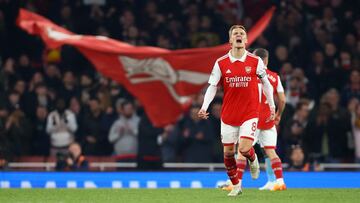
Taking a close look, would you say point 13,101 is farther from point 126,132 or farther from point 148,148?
point 148,148

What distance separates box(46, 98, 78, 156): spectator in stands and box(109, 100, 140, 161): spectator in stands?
2.42 ft

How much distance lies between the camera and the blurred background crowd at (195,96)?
20.0 meters

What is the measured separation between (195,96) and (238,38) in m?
6.84

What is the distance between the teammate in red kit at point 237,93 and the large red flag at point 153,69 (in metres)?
6.06

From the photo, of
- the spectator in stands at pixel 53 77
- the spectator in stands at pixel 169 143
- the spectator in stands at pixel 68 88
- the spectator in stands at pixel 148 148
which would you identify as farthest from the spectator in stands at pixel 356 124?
the spectator in stands at pixel 53 77

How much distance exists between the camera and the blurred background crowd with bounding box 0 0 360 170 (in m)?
20.0

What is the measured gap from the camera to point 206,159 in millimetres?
20188

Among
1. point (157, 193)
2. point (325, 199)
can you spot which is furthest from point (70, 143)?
point (325, 199)

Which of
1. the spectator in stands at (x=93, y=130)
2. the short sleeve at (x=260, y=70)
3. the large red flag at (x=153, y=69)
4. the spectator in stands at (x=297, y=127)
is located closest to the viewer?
the short sleeve at (x=260, y=70)

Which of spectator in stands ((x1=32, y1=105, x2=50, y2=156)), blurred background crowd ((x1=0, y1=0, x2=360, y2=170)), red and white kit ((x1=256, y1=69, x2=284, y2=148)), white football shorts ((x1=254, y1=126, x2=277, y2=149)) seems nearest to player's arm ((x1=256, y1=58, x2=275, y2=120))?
red and white kit ((x1=256, y1=69, x2=284, y2=148))

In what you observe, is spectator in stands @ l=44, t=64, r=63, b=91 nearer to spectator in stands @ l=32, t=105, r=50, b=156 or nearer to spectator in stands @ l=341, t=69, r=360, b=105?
spectator in stands @ l=32, t=105, r=50, b=156

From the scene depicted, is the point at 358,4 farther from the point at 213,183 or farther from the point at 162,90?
the point at 213,183

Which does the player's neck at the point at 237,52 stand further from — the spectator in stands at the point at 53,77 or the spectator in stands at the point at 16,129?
the spectator in stands at the point at 53,77

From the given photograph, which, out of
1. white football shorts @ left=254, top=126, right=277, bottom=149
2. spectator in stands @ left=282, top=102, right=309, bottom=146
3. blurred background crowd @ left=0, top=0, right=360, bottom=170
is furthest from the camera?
blurred background crowd @ left=0, top=0, right=360, bottom=170
